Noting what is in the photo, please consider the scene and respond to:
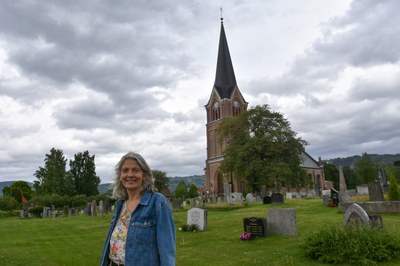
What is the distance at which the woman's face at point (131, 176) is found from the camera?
3018 millimetres

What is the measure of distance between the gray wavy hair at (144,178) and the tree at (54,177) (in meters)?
51.1

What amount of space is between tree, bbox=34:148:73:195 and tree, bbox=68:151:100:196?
2189 mm

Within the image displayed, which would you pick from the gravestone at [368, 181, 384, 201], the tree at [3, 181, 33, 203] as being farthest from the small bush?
the tree at [3, 181, 33, 203]

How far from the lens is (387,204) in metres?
15.7

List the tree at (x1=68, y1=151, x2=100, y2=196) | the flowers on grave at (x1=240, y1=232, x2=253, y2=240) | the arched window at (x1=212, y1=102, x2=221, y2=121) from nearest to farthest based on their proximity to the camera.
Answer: the flowers on grave at (x1=240, y1=232, x2=253, y2=240) → the tree at (x1=68, y1=151, x2=100, y2=196) → the arched window at (x1=212, y1=102, x2=221, y2=121)

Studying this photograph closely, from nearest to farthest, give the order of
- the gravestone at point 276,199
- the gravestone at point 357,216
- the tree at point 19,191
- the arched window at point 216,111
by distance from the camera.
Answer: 1. the gravestone at point 357,216
2. the gravestone at point 276,199
3. the arched window at point 216,111
4. the tree at point 19,191

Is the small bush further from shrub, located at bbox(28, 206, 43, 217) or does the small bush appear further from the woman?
shrub, located at bbox(28, 206, 43, 217)

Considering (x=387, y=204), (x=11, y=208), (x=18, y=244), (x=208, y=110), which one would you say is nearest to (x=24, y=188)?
(x=11, y=208)

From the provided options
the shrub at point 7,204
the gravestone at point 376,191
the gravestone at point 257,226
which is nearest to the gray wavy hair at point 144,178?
the gravestone at point 257,226

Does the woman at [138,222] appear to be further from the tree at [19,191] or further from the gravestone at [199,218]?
the tree at [19,191]

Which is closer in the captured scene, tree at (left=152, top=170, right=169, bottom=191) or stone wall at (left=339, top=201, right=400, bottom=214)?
stone wall at (left=339, top=201, right=400, bottom=214)

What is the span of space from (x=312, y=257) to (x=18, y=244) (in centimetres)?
1056

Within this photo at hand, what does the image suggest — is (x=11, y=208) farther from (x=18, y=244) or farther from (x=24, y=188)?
(x=18, y=244)

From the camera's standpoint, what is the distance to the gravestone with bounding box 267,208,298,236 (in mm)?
10961
